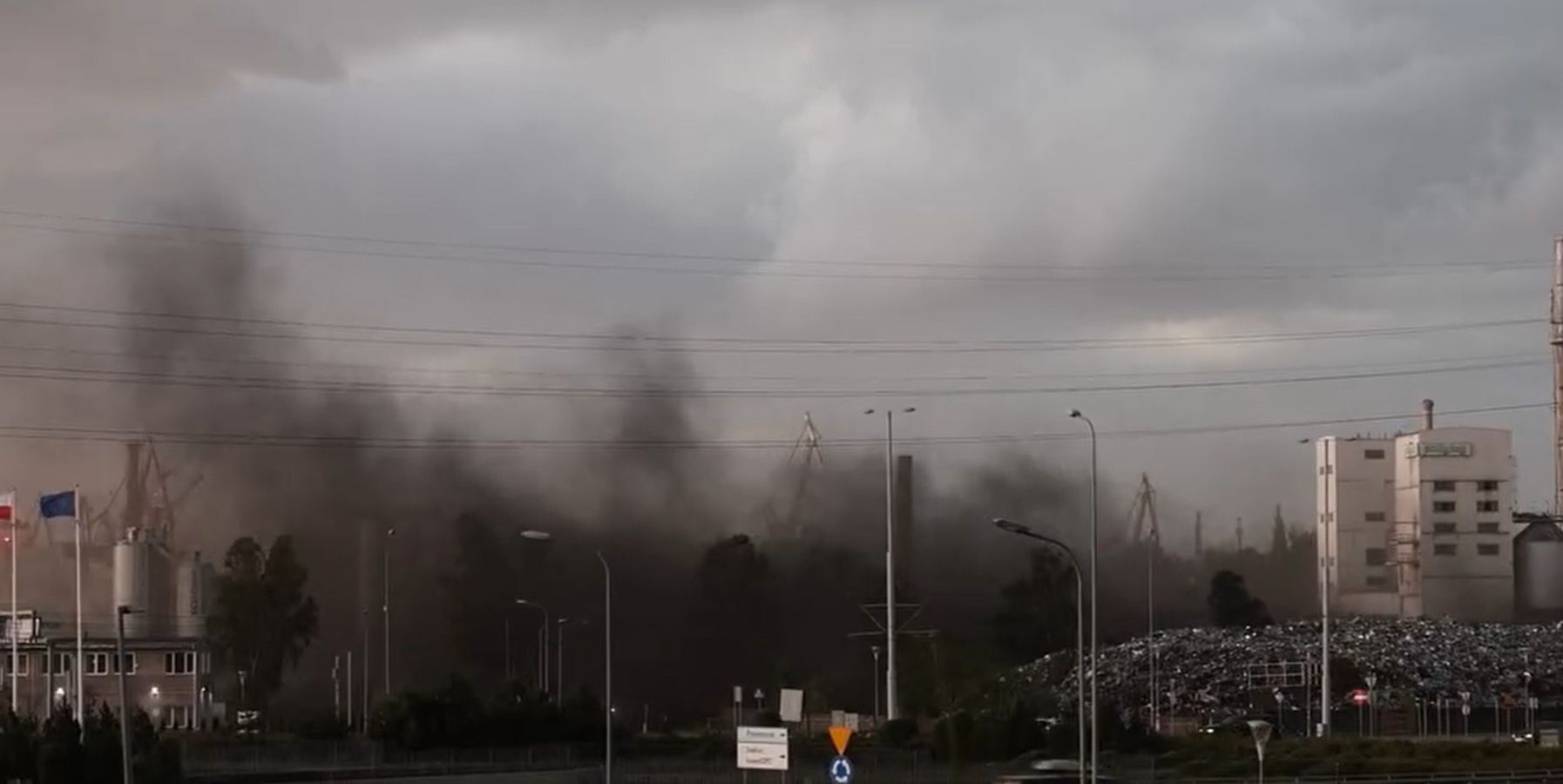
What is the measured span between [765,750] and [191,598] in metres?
134

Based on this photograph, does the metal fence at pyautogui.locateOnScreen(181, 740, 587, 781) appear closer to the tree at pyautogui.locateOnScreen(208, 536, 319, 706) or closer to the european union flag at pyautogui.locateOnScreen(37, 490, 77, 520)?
the european union flag at pyautogui.locateOnScreen(37, 490, 77, 520)

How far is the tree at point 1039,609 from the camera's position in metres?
179

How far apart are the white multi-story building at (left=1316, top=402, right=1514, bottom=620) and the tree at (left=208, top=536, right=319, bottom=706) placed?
87790mm

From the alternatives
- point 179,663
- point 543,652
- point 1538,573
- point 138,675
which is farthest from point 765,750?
point 1538,573

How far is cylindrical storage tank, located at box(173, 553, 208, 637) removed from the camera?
180 meters

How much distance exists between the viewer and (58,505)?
106688 mm

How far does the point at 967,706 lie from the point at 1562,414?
70127 millimetres

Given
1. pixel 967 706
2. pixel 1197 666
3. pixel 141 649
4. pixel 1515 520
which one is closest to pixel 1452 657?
pixel 1197 666

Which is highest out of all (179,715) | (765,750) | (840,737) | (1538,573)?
(840,737)

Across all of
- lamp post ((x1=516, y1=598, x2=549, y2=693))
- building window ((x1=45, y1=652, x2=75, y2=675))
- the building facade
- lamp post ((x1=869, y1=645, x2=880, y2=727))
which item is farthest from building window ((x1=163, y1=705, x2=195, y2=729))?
lamp post ((x1=869, y1=645, x2=880, y2=727))

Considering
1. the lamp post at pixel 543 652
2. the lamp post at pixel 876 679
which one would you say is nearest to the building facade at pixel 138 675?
the lamp post at pixel 543 652

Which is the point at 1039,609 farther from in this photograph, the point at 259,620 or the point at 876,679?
the point at 259,620

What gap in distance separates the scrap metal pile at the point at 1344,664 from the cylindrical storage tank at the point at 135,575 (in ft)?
239

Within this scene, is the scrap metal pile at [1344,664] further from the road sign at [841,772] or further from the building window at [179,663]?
the road sign at [841,772]
